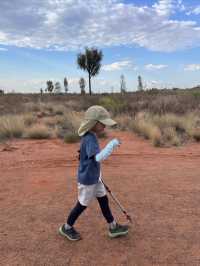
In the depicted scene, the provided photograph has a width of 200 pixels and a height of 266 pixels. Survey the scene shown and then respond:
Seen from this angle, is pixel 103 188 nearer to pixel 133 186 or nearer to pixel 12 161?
pixel 133 186

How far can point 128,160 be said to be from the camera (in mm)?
7973

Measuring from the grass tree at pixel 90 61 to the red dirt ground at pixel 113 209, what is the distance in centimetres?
2951

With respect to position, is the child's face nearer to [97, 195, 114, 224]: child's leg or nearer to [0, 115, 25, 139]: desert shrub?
[97, 195, 114, 224]: child's leg

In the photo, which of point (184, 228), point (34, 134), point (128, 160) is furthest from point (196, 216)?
point (34, 134)

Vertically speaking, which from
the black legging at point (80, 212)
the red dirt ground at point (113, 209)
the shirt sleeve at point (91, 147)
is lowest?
the red dirt ground at point (113, 209)

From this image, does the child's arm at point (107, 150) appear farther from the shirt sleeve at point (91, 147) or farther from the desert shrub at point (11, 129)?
the desert shrub at point (11, 129)

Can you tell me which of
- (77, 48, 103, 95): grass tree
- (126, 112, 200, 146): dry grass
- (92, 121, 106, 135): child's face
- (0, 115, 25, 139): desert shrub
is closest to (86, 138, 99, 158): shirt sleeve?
(92, 121, 106, 135): child's face

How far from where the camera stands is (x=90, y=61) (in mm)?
36938

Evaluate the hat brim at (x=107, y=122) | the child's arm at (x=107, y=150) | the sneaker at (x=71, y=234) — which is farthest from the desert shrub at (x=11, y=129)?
the child's arm at (x=107, y=150)

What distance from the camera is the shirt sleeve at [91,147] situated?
12.0ft

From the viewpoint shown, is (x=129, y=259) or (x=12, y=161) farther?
(x=12, y=161)

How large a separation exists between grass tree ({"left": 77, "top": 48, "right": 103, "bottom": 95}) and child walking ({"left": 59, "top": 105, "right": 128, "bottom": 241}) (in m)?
33.8

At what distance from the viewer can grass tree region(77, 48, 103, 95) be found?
3700cm

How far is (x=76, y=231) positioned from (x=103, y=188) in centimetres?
61
